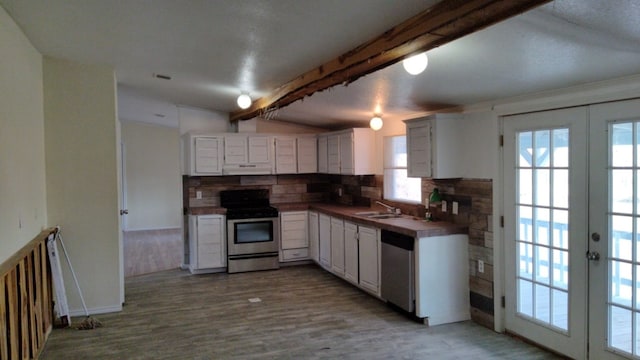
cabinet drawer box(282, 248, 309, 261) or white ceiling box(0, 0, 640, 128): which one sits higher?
white ceiling box(0, 0, 640, 128)

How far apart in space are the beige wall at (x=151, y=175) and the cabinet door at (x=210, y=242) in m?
4.16

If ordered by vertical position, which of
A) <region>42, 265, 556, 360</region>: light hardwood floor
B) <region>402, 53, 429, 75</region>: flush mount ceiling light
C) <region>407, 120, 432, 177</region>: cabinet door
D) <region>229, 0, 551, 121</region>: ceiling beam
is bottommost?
<region>42, 265, 556, 360</region>: light hardwood floor

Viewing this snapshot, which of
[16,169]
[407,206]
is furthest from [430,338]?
[16,169]

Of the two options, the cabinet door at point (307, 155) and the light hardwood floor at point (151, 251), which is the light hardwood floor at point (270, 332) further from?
the cabinet door at point (307, 155)

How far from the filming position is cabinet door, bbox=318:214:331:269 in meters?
6.08

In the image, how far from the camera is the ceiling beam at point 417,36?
1.88 metres

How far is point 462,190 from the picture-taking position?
4.38 meters

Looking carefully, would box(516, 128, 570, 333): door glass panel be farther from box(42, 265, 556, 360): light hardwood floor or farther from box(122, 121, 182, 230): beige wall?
box(122, 121, 182, 230): beige wall

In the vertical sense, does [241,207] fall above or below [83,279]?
above

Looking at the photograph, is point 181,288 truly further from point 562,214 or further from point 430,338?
point 562,214

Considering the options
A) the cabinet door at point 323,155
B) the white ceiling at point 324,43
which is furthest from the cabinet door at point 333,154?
the white ceiling at point 324,43

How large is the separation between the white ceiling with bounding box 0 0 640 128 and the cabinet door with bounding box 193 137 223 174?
6.12 ft

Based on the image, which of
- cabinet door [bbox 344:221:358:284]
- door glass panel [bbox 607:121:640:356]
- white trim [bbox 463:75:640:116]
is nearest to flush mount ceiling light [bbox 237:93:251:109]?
cabinet door [bbox 344:221:358:284]

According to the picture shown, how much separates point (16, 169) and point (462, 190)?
152 inches
